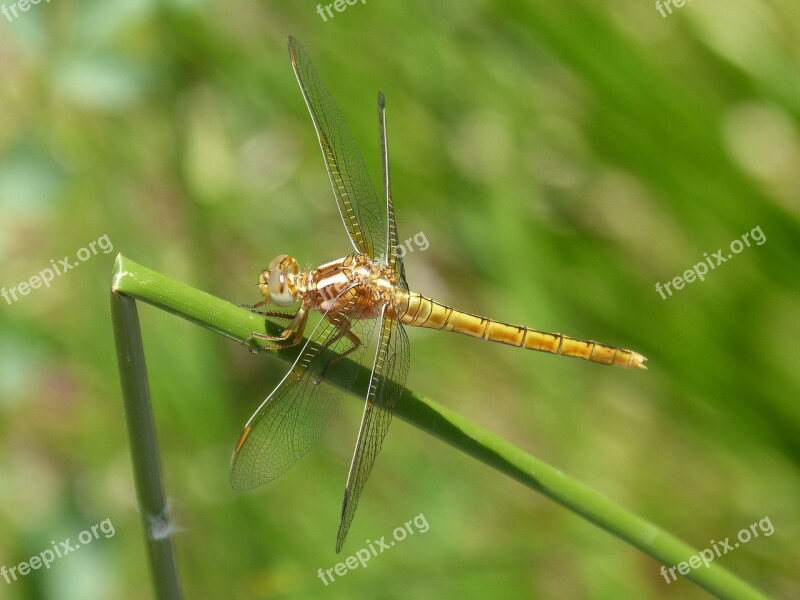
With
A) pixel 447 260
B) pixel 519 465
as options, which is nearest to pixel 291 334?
pixel 519 465

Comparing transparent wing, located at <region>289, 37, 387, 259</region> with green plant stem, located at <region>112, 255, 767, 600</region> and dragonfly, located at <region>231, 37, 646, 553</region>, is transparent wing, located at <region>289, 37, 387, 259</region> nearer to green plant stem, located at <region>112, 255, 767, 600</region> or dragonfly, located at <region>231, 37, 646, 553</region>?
dragonfly, located at <region>231, 37, 646, 553</region>

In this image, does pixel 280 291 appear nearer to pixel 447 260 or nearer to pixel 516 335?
pixel 516 335

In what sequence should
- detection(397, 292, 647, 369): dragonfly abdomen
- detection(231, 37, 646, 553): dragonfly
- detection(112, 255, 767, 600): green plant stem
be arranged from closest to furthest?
1. detection(112, 255, 767, 600): green plant stem
2. detection(231, 37, 646, 553): dragonfly
3. detection(397, 292, 647, 369): dragonfly abdomen

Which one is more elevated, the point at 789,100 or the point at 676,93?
the point at 676,93

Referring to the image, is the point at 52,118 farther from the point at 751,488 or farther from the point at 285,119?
the point at 751,488

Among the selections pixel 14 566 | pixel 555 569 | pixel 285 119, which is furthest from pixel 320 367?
pixel 285 119

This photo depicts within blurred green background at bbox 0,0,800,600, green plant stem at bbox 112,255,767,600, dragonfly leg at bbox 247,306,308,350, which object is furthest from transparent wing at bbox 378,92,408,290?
green plant stem at bbox 112,255,767,600

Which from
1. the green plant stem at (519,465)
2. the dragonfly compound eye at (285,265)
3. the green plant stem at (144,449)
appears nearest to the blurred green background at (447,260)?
the dragonfly compound eye at (285,265)
